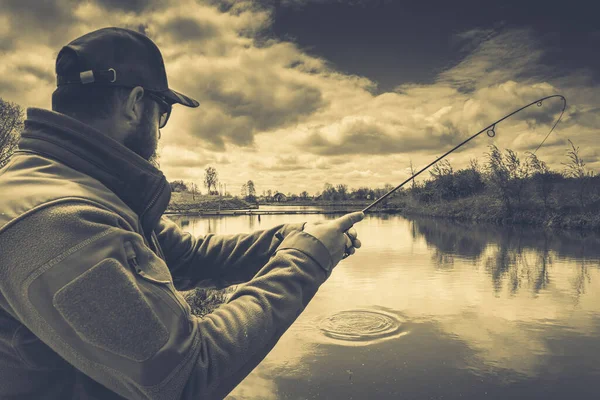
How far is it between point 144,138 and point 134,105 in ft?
0.43

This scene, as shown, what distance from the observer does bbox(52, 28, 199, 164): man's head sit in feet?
4.94

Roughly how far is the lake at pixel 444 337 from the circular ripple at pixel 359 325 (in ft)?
0.08

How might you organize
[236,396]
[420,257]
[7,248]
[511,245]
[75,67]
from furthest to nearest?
[511,245] → [420,257] → [236,396] → [75,67] → [7,248]

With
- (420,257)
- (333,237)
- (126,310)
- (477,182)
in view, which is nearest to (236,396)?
(333,237)

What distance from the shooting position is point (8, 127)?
2300 centimetres

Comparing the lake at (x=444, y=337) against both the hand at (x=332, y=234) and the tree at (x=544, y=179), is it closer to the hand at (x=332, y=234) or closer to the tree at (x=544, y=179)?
the hand at (x=332, y=234)

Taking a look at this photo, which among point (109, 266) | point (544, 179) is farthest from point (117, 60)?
point (544, 179)

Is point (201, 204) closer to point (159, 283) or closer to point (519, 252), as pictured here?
point (519, 252)

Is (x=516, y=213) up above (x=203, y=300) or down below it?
above

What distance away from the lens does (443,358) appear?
8.07 m

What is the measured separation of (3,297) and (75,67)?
795 millimetres

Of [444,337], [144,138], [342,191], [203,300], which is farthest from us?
[342,191]

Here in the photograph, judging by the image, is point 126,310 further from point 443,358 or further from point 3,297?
point 443,358

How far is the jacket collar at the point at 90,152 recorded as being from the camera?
1339 millimetres
